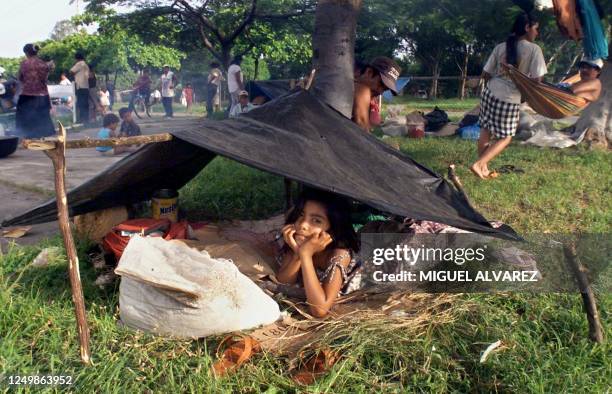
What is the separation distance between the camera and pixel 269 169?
2.70 metres

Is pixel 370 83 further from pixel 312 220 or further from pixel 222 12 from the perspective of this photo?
pixel 222 12

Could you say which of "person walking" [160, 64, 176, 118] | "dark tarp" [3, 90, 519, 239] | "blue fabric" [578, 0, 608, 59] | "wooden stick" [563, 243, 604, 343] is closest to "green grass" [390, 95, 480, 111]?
"person walking" [160, 64, 176, 118]

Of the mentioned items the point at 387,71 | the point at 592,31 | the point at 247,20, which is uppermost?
the point at 247,20

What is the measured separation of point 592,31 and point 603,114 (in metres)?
2.45

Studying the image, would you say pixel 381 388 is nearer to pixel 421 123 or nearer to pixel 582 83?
pixel 582 83

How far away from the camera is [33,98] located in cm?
948

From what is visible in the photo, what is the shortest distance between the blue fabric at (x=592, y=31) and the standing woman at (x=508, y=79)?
0.55 meters

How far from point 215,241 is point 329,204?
1018 mm

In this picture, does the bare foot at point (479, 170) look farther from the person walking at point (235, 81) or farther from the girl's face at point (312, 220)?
the person walking at point (235, 81)

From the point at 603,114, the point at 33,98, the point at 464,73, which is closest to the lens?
the point at 603,114

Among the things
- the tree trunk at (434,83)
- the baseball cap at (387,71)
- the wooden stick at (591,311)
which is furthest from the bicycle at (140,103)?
the wooden stick at (591,311)

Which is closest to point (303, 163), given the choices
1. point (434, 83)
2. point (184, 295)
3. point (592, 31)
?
point (184, 295)

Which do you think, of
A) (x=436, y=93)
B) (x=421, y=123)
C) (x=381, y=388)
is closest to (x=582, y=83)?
(x=421, y=123)

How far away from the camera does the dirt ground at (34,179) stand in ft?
15.2
